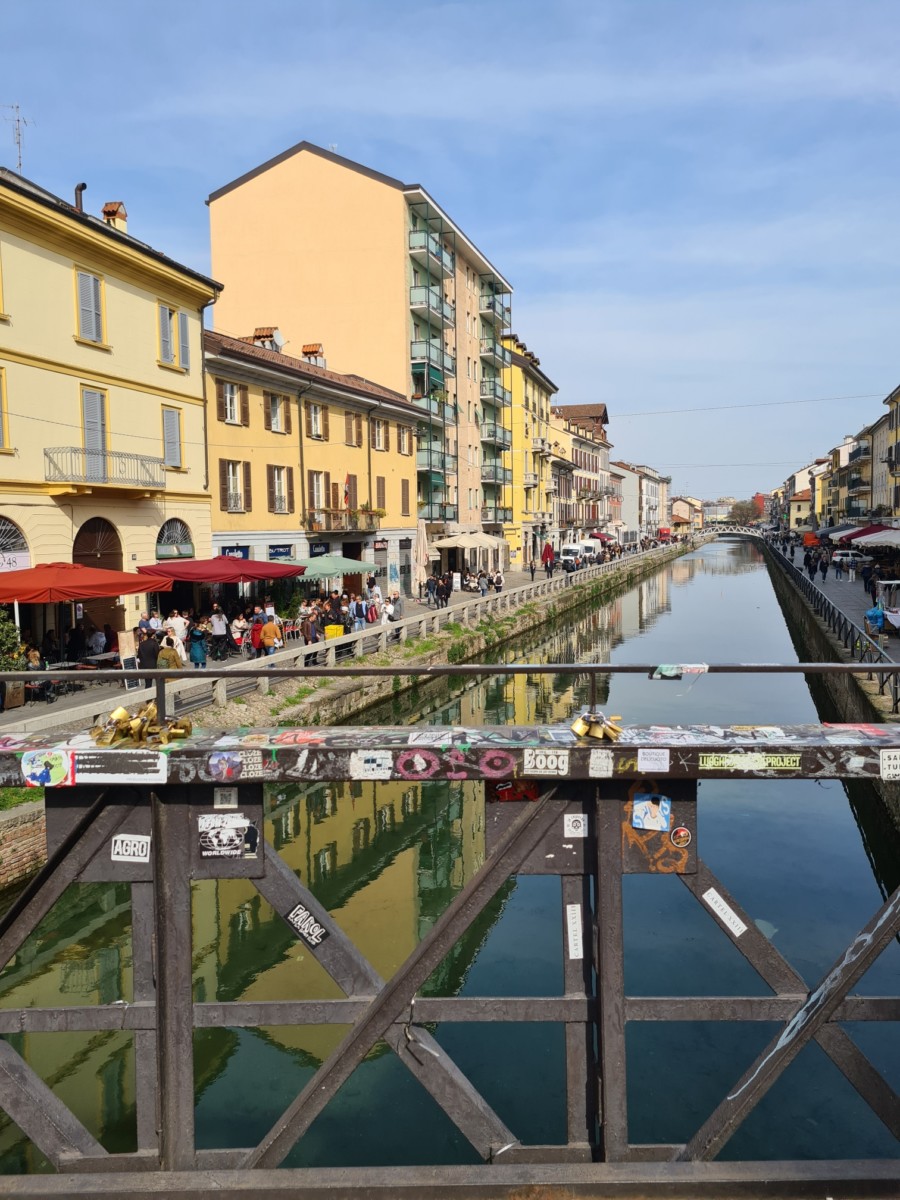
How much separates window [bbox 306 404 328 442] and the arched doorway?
1107 centimetres

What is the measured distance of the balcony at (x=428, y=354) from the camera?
42844mm

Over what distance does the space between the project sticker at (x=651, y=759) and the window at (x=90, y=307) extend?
811 inches

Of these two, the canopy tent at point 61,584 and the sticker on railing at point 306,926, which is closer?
the sticker on railing at point 306,926

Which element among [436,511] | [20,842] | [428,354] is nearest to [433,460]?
[436,511]

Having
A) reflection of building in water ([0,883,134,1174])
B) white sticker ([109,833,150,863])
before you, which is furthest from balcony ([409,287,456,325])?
white sticker ([109,833,150,863])

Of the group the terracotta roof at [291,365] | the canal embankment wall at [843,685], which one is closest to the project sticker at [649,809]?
the canal embankment wall at [843,685]

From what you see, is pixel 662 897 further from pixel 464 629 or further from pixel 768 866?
pixel 464 629

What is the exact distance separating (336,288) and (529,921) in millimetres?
36551

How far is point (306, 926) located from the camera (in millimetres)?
3453

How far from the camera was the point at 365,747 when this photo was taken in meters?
3.39

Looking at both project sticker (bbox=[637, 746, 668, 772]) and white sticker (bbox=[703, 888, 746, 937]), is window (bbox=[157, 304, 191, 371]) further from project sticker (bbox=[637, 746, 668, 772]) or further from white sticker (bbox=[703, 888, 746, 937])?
white sticker (bbox=[703, 888, 746, 937])

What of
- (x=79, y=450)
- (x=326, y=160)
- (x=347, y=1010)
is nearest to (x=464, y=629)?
(x=79, y=450)

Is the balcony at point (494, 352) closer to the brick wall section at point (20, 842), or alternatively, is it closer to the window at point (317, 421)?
the window at point (317, 421)

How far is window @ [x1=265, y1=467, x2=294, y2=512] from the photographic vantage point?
2941cm
